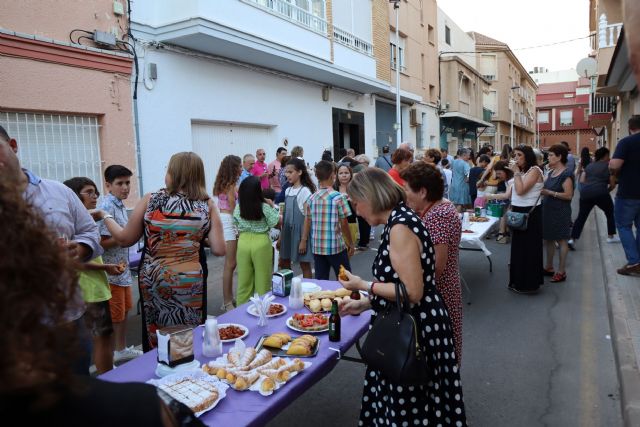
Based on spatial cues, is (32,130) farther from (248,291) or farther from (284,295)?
(284,295)

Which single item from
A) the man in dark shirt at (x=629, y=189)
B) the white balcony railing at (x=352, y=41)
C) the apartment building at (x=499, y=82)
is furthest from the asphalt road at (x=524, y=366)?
the apartment building at (x=499, y=82)

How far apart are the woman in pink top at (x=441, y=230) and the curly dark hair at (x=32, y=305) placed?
95.4 inches

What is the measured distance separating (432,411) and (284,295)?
1.55 m

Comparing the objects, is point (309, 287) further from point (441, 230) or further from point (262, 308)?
point (441, 230)

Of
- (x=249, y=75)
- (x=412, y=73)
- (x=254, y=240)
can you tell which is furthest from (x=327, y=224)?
(x=412, y=73)

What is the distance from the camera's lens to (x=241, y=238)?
502 cm

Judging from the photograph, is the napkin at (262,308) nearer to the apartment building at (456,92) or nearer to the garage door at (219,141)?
the garage door at (219,141)

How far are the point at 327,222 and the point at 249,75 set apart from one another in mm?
7360

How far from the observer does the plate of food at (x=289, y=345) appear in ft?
8.46

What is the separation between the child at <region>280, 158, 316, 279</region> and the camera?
5.69 meters

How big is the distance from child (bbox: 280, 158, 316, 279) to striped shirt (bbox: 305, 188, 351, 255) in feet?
1.63

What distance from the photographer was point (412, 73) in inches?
810

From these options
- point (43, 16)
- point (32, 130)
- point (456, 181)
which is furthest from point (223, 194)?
point (456, 181)

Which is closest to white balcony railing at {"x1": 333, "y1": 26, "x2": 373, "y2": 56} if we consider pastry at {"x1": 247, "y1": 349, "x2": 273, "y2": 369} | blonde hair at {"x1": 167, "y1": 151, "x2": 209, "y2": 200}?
blonde hair at {"x1": 167, "y1": 151, "x2": 209, "y2": 200}
